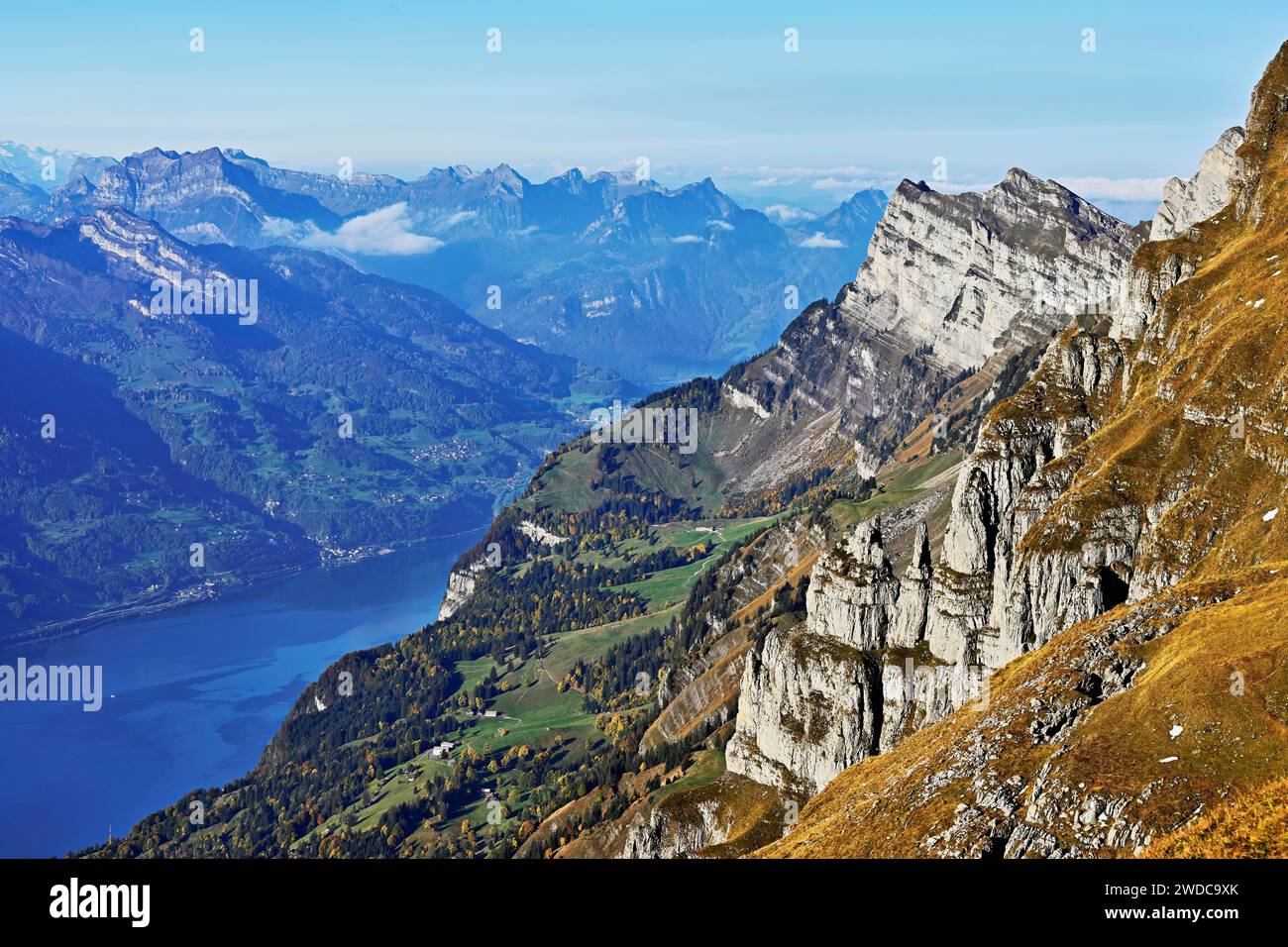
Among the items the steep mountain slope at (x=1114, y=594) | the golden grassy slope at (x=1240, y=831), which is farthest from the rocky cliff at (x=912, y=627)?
the golden grassy slope at (x=1240, y=831)

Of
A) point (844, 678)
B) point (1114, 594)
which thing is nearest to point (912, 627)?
point (844, 678)

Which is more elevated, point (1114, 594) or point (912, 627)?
point (1114, 594)

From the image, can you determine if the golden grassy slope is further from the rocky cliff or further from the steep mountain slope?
the rocky cliff

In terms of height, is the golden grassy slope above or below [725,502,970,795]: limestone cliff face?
above

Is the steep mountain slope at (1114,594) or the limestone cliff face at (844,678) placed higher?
the steep mountain slope at (1114,594)

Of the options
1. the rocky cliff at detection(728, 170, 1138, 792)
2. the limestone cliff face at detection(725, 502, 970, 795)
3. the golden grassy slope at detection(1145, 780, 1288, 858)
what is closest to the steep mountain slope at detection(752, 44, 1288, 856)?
the rocky cliff at detection(728, 170, 1138, 792)

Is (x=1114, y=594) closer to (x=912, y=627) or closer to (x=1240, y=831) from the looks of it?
(x=912, y=627)

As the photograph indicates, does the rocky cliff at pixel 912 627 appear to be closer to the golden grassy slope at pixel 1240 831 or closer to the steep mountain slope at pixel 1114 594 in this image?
the steep mountain slope at pixel 1114 594
